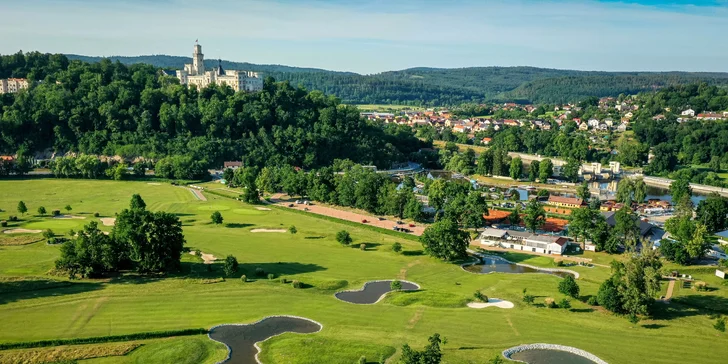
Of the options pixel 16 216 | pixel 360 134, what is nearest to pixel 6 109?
pixel 16 216

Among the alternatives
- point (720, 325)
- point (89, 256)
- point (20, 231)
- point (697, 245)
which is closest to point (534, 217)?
point (697, 245)

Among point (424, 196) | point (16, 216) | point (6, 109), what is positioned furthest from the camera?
point (6, 109)

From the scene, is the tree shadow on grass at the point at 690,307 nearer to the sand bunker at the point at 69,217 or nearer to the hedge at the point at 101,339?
the hedge at the point at 101,339

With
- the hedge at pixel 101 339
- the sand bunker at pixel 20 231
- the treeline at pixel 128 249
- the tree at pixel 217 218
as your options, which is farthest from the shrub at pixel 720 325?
the sand bunker at pixel 20 231

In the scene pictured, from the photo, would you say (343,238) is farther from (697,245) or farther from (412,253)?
(697,245)

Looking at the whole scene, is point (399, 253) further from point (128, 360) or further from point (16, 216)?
point (16, 216)
